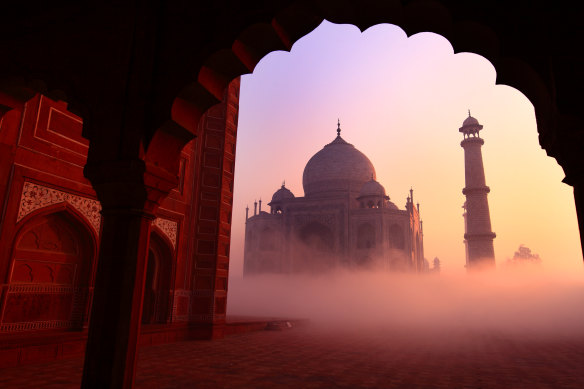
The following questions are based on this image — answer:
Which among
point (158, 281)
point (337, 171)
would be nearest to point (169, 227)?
point (158, 281)

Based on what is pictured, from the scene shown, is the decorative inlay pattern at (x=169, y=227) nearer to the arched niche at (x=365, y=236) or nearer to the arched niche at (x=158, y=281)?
the arched niche at (x=158, y=281)

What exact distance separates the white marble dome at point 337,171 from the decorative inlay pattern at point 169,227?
22.0 meters

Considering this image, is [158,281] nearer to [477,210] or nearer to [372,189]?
[477,210]

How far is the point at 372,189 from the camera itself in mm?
28766

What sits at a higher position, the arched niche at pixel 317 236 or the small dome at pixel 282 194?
the small dome at pixel 282 194

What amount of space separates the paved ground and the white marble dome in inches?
890

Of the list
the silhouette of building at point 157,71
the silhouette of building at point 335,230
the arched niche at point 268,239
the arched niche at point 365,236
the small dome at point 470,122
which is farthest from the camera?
the arched niche at point 268,239

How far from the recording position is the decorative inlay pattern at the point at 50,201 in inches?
250

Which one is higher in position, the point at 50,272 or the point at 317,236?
the point at 317,236

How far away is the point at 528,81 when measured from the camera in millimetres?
2703

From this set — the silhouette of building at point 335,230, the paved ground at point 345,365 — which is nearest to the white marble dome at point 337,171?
the silhouette of building at point 335,230

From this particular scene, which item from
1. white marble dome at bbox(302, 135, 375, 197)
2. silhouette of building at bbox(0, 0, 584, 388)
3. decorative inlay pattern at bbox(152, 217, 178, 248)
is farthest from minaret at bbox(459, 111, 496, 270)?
silhouette of building at bbox(0, 0, 584, 388)

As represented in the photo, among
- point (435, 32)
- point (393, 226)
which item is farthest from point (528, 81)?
point (393, 226)

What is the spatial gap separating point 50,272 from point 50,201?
4.09ft
